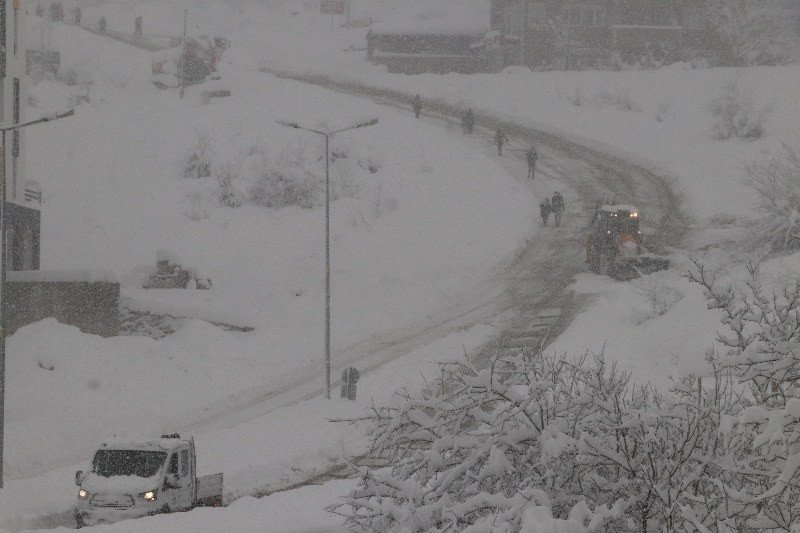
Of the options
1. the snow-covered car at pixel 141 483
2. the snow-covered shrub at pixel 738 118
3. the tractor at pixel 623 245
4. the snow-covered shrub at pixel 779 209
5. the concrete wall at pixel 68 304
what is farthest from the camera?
the snow-covered shrub at pixel 738 118

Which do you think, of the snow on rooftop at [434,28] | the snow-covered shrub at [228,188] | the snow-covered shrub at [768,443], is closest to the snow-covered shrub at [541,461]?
the snow-covered shrub at [768,443]

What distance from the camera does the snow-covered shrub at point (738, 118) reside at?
56406mm

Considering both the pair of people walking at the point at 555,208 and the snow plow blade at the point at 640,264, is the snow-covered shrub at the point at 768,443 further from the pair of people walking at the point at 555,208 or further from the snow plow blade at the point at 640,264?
the pair of people walking at the point at 555,208

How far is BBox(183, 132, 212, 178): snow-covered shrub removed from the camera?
55750 mm

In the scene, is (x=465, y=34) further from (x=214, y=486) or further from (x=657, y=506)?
(x=657, y=506)

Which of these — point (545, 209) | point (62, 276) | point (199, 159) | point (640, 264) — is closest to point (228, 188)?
point (199, 159)

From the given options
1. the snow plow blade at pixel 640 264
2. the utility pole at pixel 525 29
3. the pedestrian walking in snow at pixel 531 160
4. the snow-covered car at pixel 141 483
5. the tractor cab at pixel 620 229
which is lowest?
the snow-covered car at pixel 141 483

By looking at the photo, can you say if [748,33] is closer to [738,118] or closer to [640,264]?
[738,118]

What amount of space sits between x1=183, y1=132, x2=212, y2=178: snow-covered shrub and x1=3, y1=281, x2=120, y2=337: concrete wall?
21.1 metres

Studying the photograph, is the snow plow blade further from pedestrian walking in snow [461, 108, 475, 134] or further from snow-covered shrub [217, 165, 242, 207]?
pedestrian walking in snow [461, 108, 475, 134]

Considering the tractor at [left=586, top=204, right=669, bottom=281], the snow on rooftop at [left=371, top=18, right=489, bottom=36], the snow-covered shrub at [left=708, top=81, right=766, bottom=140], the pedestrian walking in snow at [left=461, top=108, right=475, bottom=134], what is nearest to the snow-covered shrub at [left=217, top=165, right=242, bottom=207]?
the pedestrian walking in snow at [left=461, top=108, right=475, bottom=134]

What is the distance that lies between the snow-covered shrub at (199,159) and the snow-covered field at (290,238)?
0.55 meters

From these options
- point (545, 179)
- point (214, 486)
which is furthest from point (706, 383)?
point (545, 179)

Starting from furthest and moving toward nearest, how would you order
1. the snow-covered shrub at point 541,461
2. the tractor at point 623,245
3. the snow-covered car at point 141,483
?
the tractor at point 623,245
the snow-covered car at point 141,483
the snow-covered shrub at point 541,461
